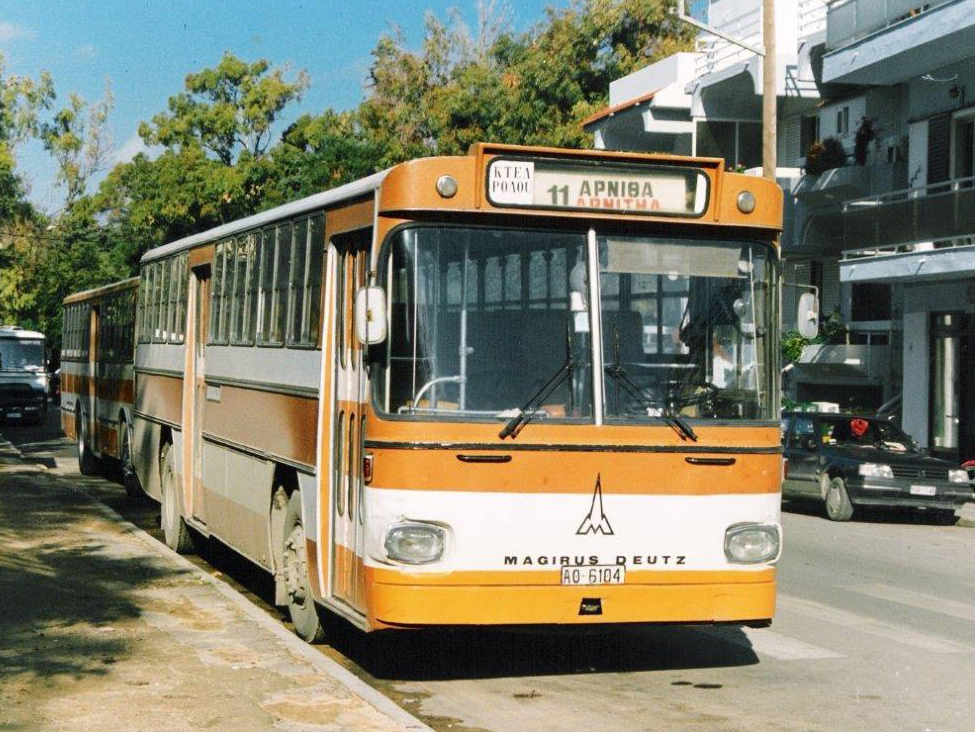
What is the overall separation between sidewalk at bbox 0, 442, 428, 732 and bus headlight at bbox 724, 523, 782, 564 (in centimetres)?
217

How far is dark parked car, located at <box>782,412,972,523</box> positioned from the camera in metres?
21.5

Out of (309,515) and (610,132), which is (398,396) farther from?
(610,132)

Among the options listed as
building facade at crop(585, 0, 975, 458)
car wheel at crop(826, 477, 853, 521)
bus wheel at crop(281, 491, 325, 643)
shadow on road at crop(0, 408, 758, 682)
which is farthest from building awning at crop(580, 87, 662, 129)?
bus wheel at crop(281, 491, 325, 643)

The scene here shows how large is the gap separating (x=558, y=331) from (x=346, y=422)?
1.45 metres

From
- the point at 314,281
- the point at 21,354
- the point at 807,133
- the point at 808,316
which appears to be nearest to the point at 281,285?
the point at 314,281

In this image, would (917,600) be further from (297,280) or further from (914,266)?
(914,266)

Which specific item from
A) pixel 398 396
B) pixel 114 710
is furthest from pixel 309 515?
pixel 114 710

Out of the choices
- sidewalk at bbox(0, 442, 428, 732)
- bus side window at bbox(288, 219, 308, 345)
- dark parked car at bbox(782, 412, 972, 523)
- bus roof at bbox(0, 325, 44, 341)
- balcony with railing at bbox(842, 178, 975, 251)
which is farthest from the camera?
bus roof at bbox(0, 325, 44, 341)

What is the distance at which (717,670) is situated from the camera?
31.7ft

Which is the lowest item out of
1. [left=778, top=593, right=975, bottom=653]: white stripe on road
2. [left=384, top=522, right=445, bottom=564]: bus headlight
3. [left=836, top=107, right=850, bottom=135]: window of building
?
[left=778, top=593, right=975, bottom=653]: white stripe on road

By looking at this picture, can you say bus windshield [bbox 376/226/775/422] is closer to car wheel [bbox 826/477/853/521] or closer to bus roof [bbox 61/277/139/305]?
bus roof [bbox 61/277/139/305]

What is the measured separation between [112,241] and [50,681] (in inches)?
2543

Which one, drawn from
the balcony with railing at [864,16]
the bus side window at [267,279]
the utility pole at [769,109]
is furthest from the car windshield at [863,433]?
the bus side window at [267,279]

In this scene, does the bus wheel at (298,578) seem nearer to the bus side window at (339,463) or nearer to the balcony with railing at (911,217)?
the bus side window at (339,463)
